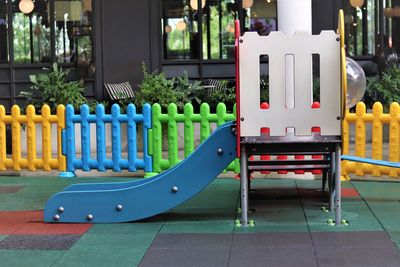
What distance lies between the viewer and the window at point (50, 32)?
14281mm

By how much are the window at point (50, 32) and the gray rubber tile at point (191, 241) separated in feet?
26.2

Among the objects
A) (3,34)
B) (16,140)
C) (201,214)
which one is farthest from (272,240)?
(3,34)

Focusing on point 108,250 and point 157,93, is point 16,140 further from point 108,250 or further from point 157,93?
point 108,250

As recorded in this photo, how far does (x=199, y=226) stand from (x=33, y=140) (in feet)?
15.5

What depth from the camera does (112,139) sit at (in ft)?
35.0

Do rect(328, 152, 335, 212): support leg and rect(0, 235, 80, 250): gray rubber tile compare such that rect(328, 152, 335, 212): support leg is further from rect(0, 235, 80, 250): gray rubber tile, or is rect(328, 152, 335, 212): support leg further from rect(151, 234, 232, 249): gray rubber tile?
rect(0, 235, 80, 250): gray rubber tile

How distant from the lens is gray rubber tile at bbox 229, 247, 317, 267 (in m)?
5.89

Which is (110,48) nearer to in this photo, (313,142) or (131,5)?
(131,5)

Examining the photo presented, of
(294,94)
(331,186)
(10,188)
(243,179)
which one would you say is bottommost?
(10,188)

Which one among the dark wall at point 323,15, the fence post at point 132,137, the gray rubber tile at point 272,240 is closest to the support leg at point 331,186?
the gray rubber tile at point 272,240

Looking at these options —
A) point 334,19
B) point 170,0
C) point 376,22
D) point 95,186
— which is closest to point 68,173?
point 95,186

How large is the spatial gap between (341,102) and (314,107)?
1.02 ft

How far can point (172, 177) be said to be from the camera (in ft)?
25.0

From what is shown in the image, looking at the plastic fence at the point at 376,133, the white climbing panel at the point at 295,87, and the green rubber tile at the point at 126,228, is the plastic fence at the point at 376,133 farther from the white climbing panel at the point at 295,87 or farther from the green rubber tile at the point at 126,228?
the green rubber tile at the point at 126,228
